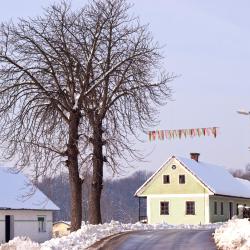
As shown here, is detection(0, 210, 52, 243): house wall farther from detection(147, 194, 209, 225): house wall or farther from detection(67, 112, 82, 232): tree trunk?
detection(67, 112, 82, 232): tree trunk

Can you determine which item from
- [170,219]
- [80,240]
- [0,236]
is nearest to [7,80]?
[80,240]

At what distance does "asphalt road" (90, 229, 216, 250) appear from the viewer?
79.0 feet

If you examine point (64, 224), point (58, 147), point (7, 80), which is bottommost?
point (64, 224)

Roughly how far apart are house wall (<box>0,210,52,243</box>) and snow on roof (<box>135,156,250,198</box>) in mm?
10716

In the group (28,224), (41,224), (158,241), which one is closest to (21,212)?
(28,224)

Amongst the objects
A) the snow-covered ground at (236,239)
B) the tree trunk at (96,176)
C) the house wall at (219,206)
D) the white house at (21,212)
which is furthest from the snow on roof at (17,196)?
the snow-covered ground at (236,239)

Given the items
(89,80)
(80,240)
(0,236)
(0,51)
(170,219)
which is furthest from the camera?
(170,219)

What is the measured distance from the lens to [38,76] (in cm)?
3136

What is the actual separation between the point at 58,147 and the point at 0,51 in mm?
5270

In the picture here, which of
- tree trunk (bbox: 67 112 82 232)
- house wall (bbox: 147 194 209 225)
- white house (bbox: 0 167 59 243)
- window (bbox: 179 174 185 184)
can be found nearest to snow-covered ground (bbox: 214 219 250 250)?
tree trunk (bbox: 67 112 82 232)

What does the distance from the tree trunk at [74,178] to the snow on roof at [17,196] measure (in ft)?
63.0

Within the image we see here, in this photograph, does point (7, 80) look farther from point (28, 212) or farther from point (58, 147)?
point (28, 212)

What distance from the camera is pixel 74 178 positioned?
31.0 metres

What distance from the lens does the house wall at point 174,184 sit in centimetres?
5903
